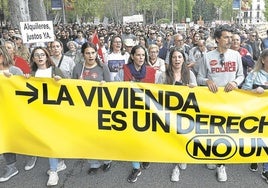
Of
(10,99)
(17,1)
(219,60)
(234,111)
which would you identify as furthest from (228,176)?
(17,1)

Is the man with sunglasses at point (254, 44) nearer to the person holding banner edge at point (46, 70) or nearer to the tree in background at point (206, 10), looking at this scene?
the person holding banner edge at point (46, 70)

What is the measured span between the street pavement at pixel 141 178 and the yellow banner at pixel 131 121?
17.0 inches

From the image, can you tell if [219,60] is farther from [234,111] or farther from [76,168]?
[76,168]

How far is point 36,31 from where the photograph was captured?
6891 mm

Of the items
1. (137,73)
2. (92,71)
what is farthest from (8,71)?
(137,73)

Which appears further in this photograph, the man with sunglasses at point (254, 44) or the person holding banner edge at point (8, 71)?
the man with sunglasses at point (254, 44)

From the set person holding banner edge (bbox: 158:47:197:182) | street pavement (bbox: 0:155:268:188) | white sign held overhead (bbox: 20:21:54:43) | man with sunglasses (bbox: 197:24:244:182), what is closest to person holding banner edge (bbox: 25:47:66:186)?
street pavement (bbox: 0:155:268:188)

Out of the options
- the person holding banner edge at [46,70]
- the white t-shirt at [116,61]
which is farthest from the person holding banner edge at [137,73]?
the white t-shirt at [116,61]

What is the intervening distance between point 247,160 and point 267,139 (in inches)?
13.1

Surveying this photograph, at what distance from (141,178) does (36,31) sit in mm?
3662

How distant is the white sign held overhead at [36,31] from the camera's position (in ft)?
22.5

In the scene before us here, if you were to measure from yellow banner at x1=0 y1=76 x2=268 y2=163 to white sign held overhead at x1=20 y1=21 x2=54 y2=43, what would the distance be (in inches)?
105

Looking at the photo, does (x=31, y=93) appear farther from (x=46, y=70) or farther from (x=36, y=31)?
(x=36, y=31)

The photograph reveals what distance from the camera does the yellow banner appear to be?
4.21 meters
